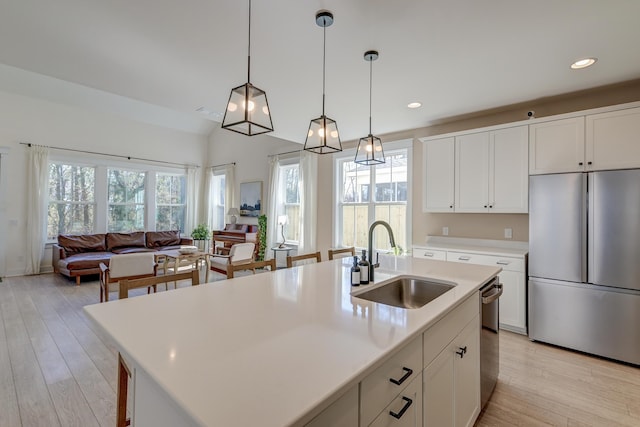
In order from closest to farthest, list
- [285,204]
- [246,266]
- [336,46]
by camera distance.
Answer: [246,266] < [336,46] < [285,204]

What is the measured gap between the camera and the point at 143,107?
282 inches

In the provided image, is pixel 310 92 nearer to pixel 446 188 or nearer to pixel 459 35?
pixel 459 35

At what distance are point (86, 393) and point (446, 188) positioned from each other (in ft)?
13.8

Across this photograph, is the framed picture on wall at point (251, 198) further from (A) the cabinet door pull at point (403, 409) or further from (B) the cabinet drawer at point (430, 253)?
(A) the cabinet door pull at point (403, 409)

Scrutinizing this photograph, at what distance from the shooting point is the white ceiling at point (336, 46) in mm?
2008

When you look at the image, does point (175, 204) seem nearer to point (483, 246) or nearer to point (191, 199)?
point (191, 199)

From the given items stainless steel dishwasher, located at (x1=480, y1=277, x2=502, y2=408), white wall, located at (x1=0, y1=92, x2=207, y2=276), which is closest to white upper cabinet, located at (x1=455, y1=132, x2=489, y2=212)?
stainless steel dishwasher, located at (x1=480, y1=277, x2=502, y2=408)

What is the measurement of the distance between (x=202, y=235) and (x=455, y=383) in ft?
24.2

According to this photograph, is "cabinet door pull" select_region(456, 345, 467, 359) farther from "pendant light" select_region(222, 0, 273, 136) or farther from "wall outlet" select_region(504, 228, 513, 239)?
"wall outlet" select_region(504, 228, 513, 239)

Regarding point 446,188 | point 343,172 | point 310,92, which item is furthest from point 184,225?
point 446,188

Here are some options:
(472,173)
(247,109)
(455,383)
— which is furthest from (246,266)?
(472,173)

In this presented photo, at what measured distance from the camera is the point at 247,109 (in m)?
1.69

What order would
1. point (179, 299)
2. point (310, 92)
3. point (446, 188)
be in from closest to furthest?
point (179, 299), point (310, 92), point (446, 188)

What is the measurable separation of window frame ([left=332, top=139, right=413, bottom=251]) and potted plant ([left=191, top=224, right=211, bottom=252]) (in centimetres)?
400
